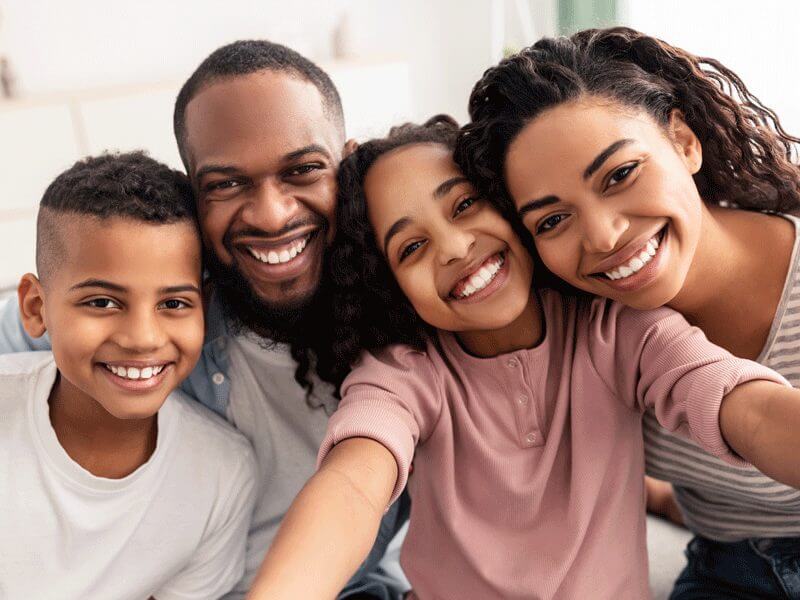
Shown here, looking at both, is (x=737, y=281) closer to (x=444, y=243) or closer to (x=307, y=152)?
(x=444, y=243)

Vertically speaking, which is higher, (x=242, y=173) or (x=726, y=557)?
(x=242, y=173)

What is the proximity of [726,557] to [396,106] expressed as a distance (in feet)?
10.7

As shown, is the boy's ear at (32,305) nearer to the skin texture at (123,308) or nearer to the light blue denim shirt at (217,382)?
the skin texture at (123,308)

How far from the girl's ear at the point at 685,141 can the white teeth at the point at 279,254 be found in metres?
0.55

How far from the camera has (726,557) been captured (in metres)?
1.30

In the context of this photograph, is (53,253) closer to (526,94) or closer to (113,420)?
(113,420)

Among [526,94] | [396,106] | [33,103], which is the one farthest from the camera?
[396,106]

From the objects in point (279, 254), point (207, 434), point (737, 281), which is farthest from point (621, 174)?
point (207, 434)

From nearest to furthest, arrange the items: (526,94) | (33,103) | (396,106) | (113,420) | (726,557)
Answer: (526,94)
(113,420)
(726,557)
(33,103)
(396,106)

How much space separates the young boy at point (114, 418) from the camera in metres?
1.10

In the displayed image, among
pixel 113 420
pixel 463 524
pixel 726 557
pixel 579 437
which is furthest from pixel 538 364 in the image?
pixel 113 420

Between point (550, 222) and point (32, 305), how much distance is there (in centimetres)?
75

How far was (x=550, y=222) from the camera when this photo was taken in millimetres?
1064

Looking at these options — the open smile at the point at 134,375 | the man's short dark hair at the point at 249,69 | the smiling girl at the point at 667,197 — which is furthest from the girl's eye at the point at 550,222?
the open smile at the point at 134,375
